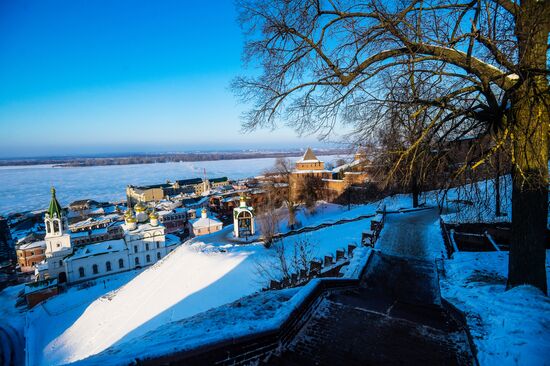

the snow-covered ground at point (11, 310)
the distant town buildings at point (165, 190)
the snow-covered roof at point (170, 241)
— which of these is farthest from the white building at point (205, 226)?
the distant town buildings at point (165, 190)

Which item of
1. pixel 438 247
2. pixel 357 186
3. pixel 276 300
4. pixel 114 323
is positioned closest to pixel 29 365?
pixel 114 323

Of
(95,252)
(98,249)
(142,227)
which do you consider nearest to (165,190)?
(142,227)

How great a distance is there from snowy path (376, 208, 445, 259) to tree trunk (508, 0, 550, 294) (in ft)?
15.0

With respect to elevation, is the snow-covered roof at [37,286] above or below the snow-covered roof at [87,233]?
below

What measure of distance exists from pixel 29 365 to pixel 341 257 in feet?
57.4

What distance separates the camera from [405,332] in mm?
4758

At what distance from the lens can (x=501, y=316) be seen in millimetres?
4625

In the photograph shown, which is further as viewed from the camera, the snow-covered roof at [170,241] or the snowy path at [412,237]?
the snow-covered roof at [170,241]

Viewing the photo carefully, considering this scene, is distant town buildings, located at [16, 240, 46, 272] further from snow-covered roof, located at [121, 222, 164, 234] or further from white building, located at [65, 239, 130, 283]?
snow-covered roof, located at [121, 222, 164, 234]

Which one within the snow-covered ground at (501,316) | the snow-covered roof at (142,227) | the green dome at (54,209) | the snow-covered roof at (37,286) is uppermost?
the snow-covered ground at (501,316)

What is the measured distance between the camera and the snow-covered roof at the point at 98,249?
28375mm

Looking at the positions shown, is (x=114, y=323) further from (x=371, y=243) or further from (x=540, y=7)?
(x=540, y=7)

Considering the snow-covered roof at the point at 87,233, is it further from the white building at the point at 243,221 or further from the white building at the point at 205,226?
the white building at the point at 243,221

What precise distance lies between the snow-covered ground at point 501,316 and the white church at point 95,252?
31.9 meters
